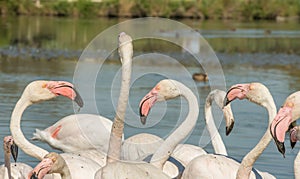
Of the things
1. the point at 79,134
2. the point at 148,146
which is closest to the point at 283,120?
the point at 148,146

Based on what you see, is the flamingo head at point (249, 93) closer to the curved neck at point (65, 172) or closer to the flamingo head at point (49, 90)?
the flamingo head at point (49, 90)

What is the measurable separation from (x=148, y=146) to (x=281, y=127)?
2950 mm

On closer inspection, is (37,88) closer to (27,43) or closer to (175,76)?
(175,76)

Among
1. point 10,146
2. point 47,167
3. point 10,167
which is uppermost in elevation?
point 47,167

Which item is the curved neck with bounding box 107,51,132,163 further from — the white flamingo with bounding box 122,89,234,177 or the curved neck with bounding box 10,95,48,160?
the white flamingo with bounding box 122,89,234,177

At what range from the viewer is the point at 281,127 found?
6.32 meters

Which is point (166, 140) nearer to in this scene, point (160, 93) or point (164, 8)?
point (160, 93)

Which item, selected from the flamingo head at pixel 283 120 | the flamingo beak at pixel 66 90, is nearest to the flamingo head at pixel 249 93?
the flamingo head at pixel 283 120

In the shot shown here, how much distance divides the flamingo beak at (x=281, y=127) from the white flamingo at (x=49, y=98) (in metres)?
1.78

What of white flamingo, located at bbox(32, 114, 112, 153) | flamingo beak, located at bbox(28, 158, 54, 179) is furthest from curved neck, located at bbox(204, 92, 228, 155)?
flamingo beak, located at bbox(28, 158, 54, 179)

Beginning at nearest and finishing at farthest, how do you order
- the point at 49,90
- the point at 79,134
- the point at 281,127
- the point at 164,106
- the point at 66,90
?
1. the point at 281,127
2. the point at 66,90
3. the point at 49,90
4. the point at 79,134
5. the point at 164,106

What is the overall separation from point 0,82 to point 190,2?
39477mm

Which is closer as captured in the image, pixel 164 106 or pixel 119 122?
pixel 119 122

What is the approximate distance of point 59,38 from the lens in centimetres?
3256
